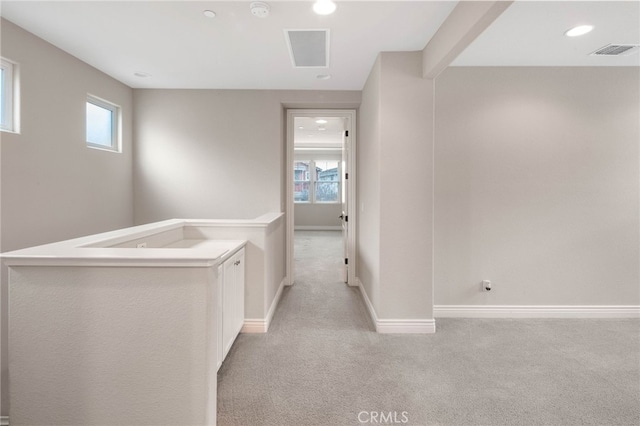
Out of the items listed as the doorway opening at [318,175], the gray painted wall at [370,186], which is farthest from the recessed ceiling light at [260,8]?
the doorway opening at [318,175]

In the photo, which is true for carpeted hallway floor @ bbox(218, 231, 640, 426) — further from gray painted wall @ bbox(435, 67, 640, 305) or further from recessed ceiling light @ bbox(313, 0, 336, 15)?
recessed ceiling light @ bbox(313, 0, 336, 15)

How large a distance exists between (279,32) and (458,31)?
132 cm

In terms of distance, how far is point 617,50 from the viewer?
2.83 meters

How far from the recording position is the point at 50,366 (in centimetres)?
147

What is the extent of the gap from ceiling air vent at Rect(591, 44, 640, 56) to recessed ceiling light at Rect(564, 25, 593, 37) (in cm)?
47

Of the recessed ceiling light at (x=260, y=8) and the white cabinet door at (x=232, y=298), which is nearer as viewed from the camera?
the recessed ceiling light at (x=260, y=8)

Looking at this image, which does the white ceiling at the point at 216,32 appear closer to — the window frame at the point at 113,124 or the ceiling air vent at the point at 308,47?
the ceiling air vent at the point at 308,47

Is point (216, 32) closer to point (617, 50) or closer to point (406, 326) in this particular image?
point (406, 326)

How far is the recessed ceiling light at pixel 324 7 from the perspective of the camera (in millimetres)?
2113

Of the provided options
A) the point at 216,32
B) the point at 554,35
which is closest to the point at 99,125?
the point at 216,32

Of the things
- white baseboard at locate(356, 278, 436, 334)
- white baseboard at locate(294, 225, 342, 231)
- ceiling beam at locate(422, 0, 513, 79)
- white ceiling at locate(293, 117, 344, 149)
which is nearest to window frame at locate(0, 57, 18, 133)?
ceiling beam at locate(422, 0, 513, 79)

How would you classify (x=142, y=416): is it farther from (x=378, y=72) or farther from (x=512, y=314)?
(x=512, y=314)

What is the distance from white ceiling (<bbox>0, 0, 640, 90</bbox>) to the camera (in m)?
2.20

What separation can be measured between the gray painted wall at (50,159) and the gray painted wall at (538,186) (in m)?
3.52
